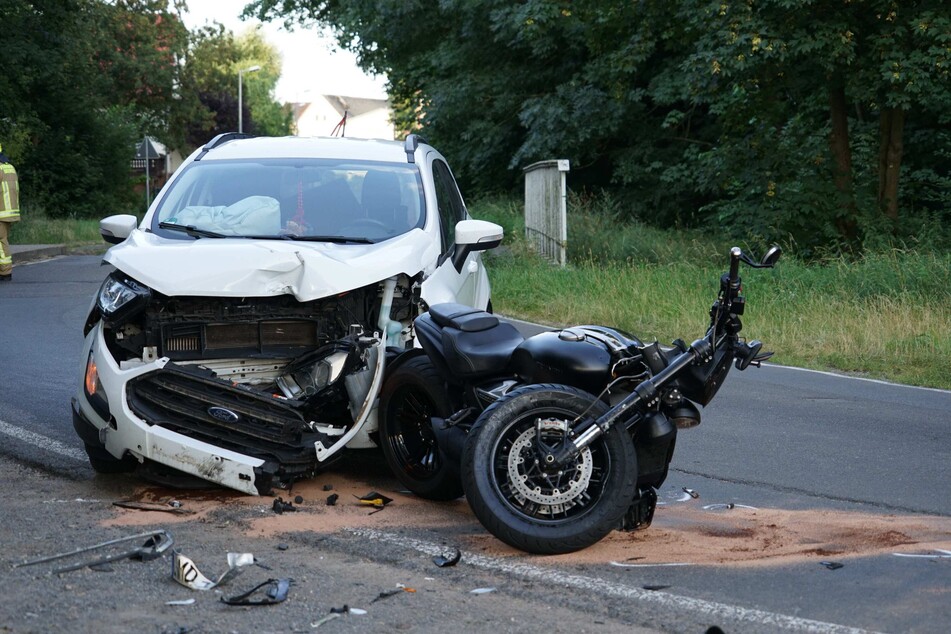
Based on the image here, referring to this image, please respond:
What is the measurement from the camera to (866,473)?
724cm

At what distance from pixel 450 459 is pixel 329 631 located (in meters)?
1.71

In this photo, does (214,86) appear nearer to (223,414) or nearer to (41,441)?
(41,441)

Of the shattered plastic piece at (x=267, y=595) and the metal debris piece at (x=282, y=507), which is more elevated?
the shattered plastic piece at (x=267, y=595)

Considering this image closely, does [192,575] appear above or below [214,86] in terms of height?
below

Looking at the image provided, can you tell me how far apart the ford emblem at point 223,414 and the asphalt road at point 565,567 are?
44 centimetres

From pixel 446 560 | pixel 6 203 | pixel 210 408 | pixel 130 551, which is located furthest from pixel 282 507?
pixel 6 203

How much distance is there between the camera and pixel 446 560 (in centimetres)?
525

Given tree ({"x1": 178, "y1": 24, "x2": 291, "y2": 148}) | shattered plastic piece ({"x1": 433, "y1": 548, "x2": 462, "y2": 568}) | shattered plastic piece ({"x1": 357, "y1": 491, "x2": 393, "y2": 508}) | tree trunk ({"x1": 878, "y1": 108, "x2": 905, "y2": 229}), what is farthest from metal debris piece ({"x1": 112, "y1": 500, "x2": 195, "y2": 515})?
tree ({"x1": 178, "y1": 24, "x2": 291, "y2": 148})

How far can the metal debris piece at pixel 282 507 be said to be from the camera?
237 inches

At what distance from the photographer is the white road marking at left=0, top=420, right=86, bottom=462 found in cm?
732

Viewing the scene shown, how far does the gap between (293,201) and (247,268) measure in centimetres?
152

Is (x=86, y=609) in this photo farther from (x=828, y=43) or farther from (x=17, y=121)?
(x=17, y=121)

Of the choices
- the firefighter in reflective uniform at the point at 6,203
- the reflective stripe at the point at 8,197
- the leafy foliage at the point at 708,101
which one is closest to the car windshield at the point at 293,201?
the firefighter in reflective uniform at the point at 6,203

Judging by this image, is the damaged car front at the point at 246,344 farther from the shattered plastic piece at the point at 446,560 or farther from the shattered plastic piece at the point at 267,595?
the shattered plastic piece at the point at 267,595
